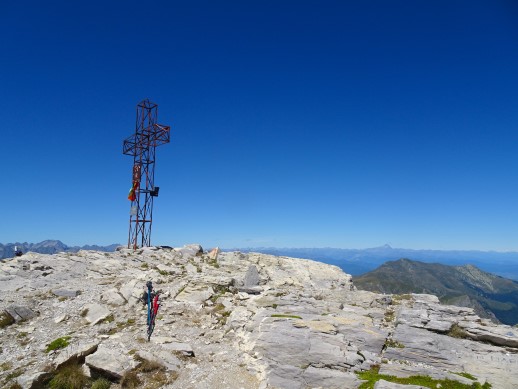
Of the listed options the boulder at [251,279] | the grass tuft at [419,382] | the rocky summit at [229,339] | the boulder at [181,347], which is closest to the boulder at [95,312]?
the rocky summit at [229,339]

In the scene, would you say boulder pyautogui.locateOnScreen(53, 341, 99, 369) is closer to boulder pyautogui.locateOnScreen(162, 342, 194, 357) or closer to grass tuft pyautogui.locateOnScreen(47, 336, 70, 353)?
grass tuft pyautogui.locateOnScreen(47, 336, 70, 353)

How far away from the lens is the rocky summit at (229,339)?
14.3m

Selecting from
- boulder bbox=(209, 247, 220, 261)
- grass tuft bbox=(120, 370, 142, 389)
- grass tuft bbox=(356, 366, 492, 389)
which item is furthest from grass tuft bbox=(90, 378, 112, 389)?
boulder bbox=(209, 247, 220, 261)

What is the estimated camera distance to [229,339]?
727 inches

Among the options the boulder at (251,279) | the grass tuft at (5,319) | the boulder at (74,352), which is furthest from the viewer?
the boulder at (251,279)

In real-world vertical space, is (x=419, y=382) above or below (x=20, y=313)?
below

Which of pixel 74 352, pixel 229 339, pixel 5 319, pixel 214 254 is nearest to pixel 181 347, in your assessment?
pixel 229 339

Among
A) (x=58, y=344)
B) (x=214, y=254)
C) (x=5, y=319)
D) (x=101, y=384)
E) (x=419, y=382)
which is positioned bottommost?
(x=101, y=384)

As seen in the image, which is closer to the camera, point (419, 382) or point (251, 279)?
point (419, 382)

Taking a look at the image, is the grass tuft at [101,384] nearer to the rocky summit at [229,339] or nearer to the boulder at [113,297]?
the rocky summit at [229,339]

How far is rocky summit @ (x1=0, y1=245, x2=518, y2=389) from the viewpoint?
14.3 metres

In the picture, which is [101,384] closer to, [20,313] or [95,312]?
[95,312]

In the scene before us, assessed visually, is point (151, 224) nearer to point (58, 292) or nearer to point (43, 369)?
point (58, 292)

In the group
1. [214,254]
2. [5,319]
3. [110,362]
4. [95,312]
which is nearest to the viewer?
[110,362]
